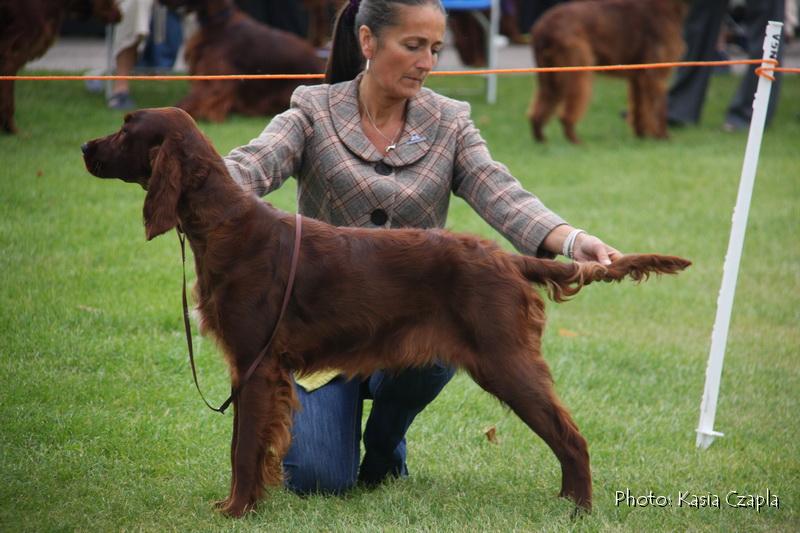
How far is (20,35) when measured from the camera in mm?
7125

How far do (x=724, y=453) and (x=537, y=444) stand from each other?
2.22 feet

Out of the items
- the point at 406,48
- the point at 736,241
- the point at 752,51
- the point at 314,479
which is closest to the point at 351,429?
the point at 314,479

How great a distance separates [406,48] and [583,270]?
84 centimetres

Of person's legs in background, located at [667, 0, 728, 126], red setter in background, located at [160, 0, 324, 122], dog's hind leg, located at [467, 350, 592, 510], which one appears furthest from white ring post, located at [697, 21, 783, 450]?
person's legs in background, located at [667, 0, 728, 126]

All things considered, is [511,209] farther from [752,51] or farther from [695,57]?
[695,57]

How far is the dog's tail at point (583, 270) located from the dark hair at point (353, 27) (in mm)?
820

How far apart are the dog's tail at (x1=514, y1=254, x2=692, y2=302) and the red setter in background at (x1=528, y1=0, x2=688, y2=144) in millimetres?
5950

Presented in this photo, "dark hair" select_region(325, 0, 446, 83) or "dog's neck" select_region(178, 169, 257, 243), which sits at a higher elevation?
"dark hair" select_region(325, 0, 446, 83)

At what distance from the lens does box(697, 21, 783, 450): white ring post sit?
359 centimetres

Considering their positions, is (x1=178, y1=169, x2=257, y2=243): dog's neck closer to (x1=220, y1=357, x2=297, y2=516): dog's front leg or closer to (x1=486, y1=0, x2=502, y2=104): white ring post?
(x1=220, y1=357, x2=297, y2=516): dog's front leg

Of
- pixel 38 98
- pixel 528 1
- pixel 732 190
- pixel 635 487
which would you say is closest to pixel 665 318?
pixel 635 487

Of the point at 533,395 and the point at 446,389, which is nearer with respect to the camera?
the point at 533,395

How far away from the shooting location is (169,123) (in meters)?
→ 2.62

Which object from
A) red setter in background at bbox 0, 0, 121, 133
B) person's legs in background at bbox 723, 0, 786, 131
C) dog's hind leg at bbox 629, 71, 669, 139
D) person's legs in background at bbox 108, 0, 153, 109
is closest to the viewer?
red setter in background at bbox 0, 0, 121, 133
